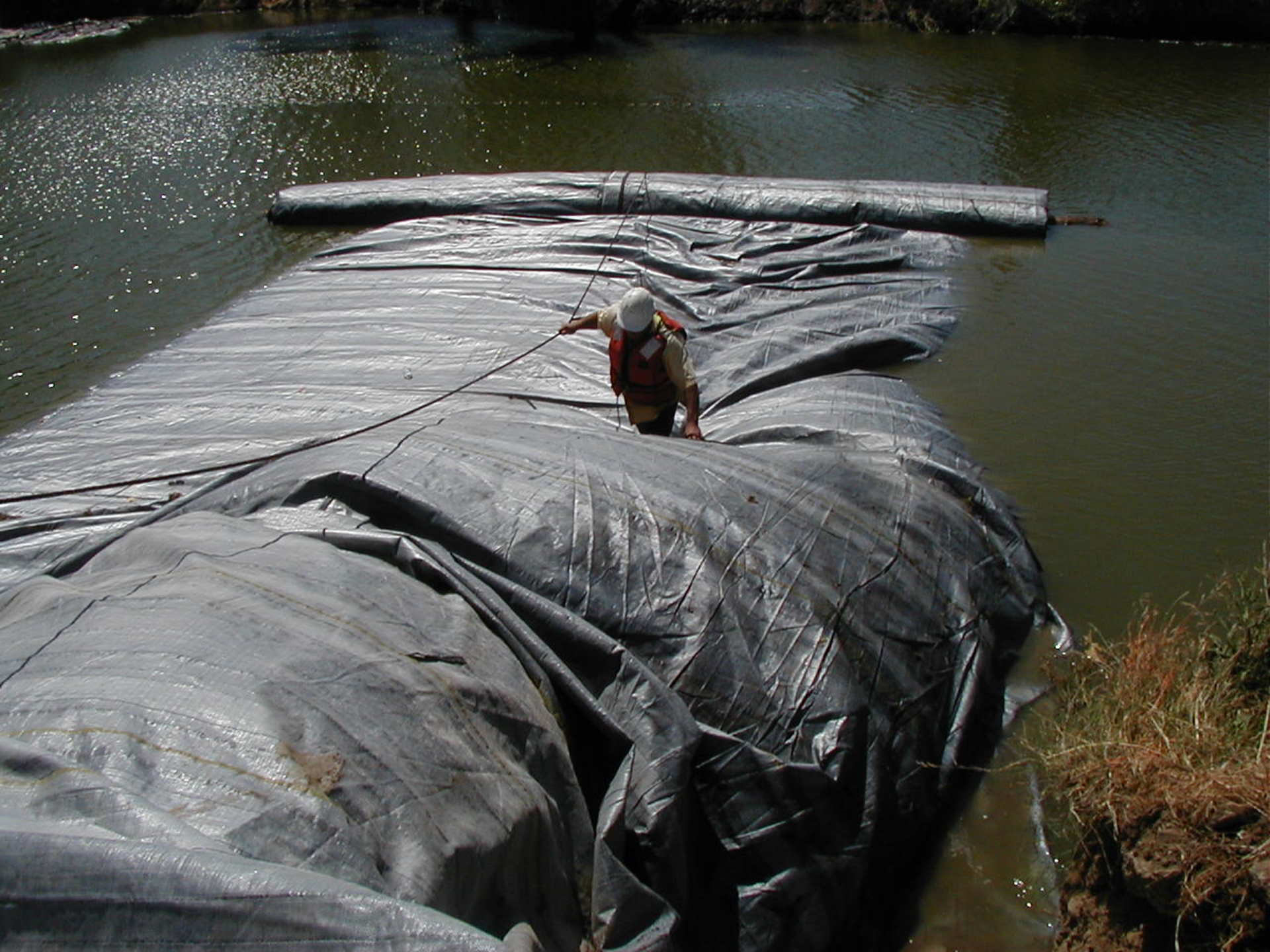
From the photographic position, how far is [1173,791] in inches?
97.2

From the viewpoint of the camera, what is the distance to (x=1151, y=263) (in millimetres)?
7633

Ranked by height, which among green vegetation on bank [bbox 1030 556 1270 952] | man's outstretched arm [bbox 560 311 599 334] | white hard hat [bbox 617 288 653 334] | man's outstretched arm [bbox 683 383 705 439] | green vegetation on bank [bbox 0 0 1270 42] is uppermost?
green vegetation on bank [bbox 0 0 1270 42]

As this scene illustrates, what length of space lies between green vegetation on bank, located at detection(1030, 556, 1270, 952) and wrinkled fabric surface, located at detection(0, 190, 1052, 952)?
496 mm

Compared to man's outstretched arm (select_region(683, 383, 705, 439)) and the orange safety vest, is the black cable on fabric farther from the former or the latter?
man's outstretched arm (select_region(683, 383, 705, 439))

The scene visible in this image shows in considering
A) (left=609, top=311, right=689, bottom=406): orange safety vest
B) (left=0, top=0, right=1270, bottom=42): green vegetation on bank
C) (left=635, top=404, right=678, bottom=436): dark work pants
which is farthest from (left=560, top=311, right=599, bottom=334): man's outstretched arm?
(left=0, top=0, right=1270, bottom=42): green vegetation on bank

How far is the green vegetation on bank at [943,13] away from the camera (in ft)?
53.4

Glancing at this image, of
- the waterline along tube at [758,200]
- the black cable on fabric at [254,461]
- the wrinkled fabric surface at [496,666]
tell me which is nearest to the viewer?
the wrinkled fabric surface at [496,666]

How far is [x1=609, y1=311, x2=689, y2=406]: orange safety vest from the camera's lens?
4.42 m

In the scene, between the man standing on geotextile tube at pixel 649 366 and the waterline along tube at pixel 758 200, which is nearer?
the man standing on geotextile tube at pixel 649 366

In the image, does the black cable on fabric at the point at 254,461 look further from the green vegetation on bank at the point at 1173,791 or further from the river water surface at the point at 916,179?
the green vegetation on bank at the point at 1173,791

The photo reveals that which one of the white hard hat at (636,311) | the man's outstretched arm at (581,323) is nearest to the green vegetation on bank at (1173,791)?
the white hard hat at (636,311)

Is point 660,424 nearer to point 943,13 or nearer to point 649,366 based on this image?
point 649,366

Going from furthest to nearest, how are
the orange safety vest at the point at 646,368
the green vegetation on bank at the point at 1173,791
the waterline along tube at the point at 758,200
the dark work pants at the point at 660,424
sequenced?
1. the waterline along tube at the point at 758,200
2. the dark work pants at the point at 660,424
3. the orange safety vest at the point at 646,368
4. the green vegetation on bank at the point at 1173,791

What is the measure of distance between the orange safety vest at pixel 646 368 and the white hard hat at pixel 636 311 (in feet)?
0.22
